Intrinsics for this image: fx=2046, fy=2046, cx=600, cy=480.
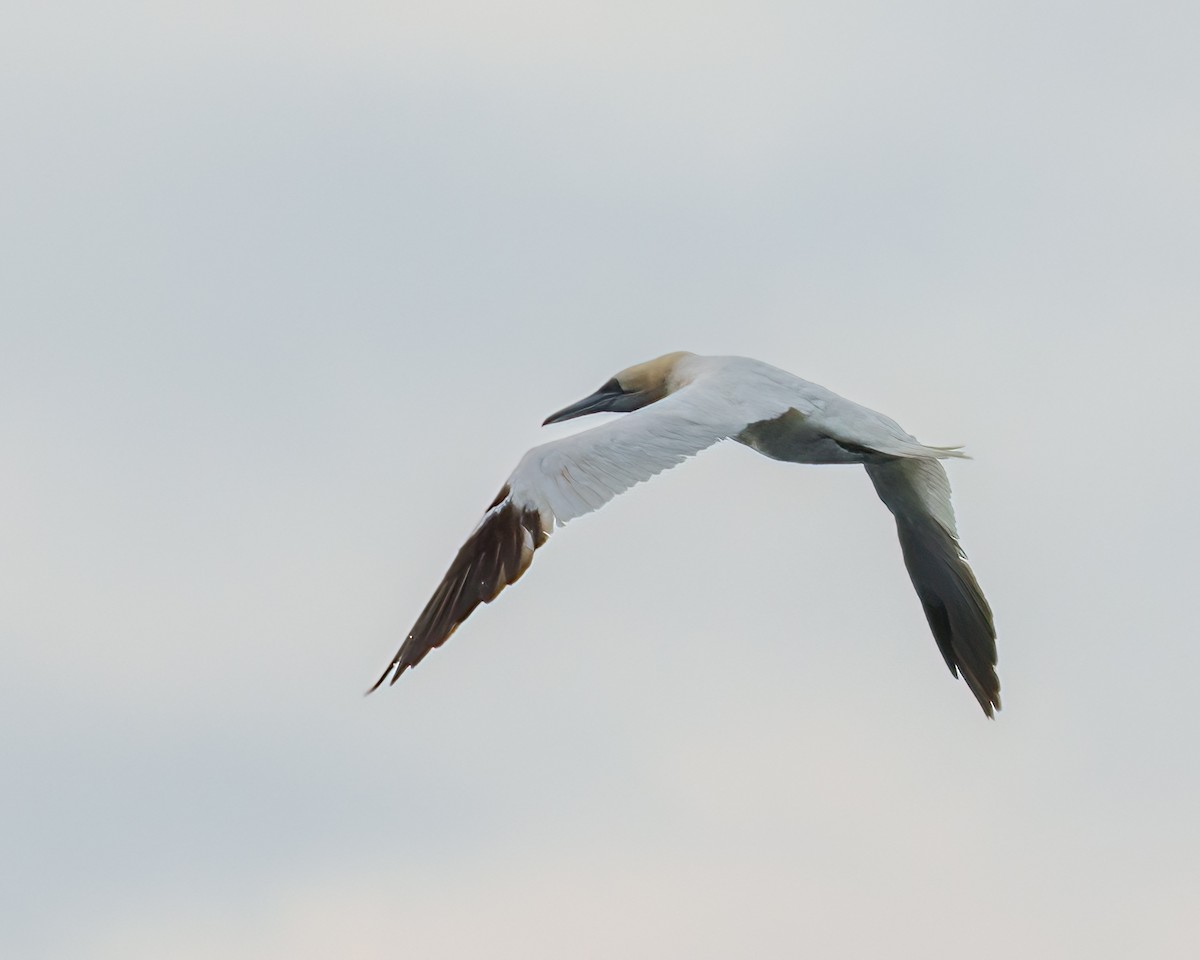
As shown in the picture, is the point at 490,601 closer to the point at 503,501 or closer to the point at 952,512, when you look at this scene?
the point at 503,501

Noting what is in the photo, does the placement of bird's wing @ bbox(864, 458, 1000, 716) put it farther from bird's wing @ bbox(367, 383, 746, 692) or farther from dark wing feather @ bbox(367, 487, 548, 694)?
dark wing feather @ bbox(367, 487, 548, 694)

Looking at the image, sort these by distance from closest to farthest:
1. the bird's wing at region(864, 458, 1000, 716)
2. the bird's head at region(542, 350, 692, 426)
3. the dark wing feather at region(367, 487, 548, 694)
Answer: the dark wing feather at region(367, 487, 548, 694) → the bird's head at region(542, 350, 692, 426) → the bird's wing at region(864, 458, 1000, 716)

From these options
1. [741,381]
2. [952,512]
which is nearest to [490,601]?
[741,381]

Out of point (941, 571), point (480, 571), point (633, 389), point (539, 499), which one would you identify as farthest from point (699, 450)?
point (941, 571)

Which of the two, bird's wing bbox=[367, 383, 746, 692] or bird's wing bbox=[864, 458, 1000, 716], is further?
bird's wing bbox=[864, 458, 1000, 716]

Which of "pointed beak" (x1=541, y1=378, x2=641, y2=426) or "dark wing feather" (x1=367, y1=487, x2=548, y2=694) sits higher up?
"pointed beak" (x1=541, y1=378, x2=641, y2=426)

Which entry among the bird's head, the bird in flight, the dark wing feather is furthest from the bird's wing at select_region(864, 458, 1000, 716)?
the dark wing feather

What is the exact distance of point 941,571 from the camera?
14.2 m

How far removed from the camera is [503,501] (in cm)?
1034

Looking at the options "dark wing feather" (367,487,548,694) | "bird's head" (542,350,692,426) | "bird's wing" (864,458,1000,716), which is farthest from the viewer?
"bird's wing" (864,458,1000,716)

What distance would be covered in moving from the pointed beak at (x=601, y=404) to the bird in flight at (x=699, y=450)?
0.03 ft

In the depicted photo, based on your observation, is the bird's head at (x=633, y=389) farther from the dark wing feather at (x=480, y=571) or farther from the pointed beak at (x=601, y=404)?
the dark wing feather at (x=480, y=571)

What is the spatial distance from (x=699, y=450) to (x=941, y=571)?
14.0ft

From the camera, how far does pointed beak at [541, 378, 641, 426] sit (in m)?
13.6
